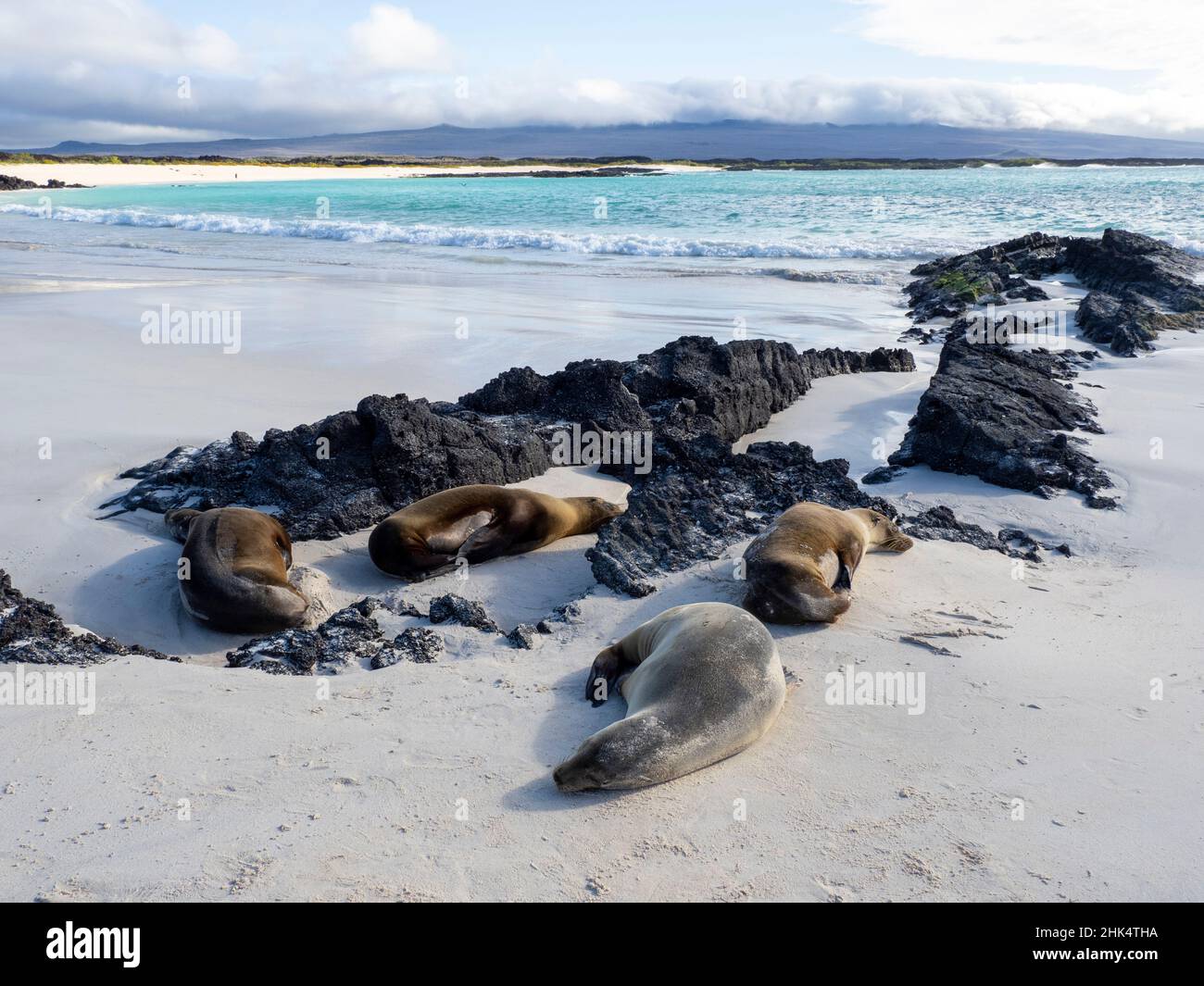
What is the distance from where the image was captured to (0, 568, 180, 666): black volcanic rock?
15.3 feet

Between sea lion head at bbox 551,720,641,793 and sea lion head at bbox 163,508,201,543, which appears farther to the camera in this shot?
sea lion head at bbox 163,508,201,543

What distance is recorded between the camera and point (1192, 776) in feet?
13.0

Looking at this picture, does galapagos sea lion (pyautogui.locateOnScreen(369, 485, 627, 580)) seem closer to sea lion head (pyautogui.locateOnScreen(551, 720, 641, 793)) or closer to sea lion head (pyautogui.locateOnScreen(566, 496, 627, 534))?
sea lion head (pyautogui.locateOnScreen(566, 496, 627, 534))

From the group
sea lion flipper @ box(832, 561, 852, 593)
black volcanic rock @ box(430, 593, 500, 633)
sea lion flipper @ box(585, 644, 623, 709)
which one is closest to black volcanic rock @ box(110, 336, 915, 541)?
black volcanic rock @ box(430, 593, 500, 633)

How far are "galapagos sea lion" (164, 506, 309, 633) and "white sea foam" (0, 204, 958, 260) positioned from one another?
902 inches

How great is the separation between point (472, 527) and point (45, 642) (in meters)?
2.60

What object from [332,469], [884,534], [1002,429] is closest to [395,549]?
[332,469]

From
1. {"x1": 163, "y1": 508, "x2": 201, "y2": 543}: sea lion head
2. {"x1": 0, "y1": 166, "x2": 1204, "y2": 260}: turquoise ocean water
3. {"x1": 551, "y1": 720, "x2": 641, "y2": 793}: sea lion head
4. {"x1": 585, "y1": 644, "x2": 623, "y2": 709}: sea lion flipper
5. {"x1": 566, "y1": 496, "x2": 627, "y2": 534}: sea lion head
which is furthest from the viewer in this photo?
{"x1": 0, "y1": 166, "x2": 1204, "y2": 260}: turquoise ocean water

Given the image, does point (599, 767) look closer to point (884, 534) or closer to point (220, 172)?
point (884, 534)

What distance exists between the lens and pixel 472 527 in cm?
664

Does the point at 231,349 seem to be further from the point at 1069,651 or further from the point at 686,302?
the point at 1069,651

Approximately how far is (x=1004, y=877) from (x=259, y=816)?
2.49 metres

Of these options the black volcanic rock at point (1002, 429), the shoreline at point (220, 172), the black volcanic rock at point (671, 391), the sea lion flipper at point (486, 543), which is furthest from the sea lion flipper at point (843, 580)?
the shoreline at point (220, 172)

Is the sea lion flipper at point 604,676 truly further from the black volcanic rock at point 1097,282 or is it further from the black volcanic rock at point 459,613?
the black volcanic rock at point 1097,282
